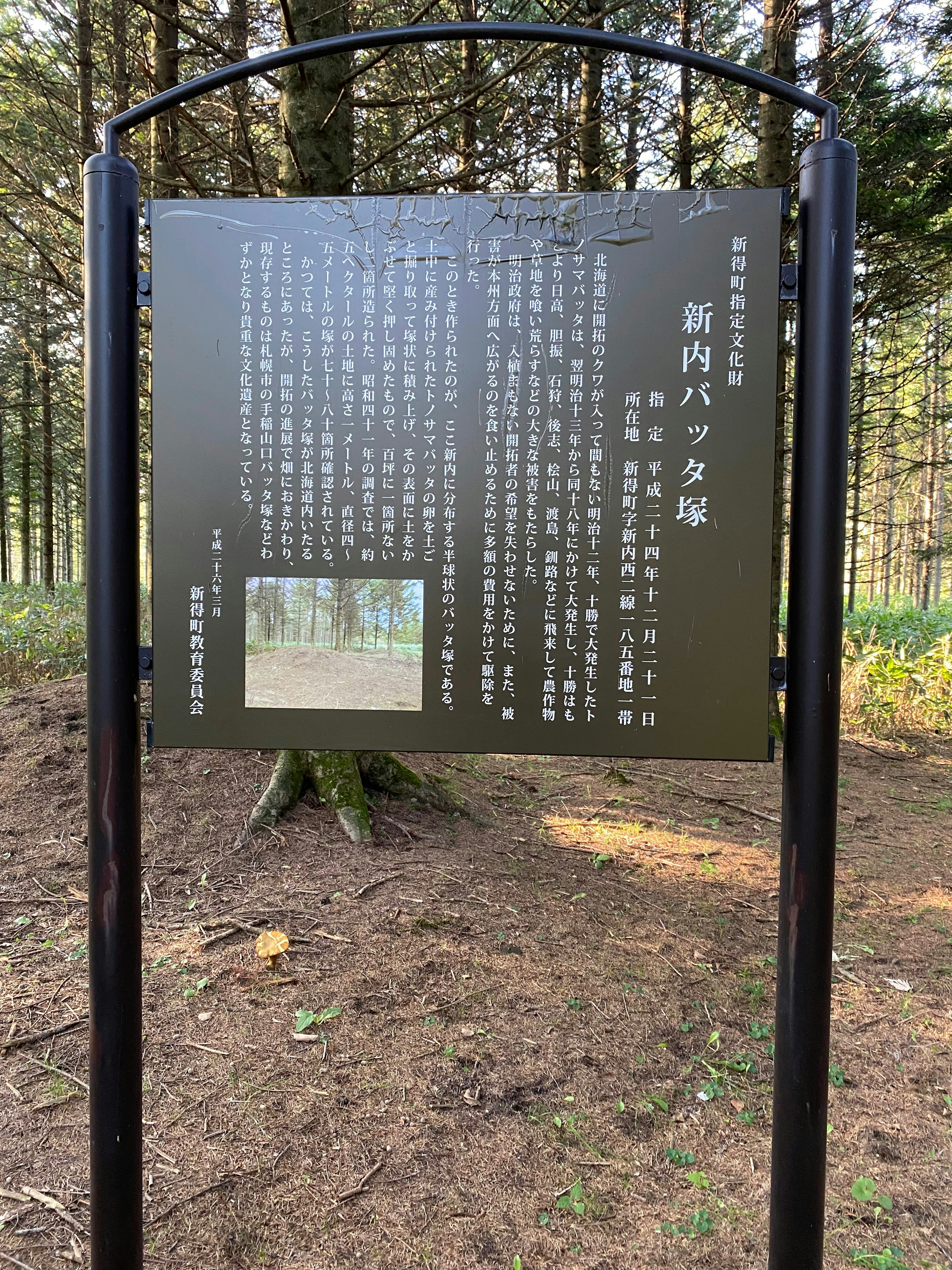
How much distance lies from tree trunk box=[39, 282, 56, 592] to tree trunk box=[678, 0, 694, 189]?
647 cm

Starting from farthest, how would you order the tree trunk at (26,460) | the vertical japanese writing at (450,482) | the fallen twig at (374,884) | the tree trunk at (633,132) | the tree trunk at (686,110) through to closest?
the tree trunk at (26,460) → the tree trunk at (633,132) → the tree trunk at (686,110) → the fallen twig at (374,884) → the vertical japanese writing at (450,482)

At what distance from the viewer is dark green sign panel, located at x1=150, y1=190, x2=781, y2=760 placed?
1903 millimetres

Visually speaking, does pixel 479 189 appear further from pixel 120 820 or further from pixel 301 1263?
pixel 301 1263

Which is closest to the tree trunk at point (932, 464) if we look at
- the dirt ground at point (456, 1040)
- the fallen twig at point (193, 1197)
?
the dirt ground at point (456, 1040)

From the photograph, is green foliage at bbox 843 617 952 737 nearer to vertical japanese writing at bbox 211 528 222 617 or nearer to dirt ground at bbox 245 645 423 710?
dirt ground at bbox 245 645 423 710

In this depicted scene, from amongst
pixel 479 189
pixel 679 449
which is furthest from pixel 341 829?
pixel 479 189

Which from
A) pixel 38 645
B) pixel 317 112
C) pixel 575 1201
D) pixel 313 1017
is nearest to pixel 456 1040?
pixel 313 1017

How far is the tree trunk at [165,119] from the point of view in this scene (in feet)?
15.5

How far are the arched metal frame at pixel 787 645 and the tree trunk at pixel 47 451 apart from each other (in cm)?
703

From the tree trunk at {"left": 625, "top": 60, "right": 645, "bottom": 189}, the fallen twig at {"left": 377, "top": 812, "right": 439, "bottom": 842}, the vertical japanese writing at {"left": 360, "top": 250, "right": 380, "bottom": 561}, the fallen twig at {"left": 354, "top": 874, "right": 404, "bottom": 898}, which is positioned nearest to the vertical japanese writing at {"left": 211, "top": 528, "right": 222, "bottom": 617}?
the vertical japanese writing at {"left": 360, "top": 250, "right": 380, "bottom": 561}

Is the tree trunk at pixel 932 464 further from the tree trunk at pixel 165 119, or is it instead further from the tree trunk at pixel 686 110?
the tree trunk at pixel 165 119

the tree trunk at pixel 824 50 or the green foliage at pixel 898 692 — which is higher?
the tree trunk at pixel 824 50

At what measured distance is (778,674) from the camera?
6.34 feet

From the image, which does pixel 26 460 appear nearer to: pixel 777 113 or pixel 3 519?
pixel 3 519
